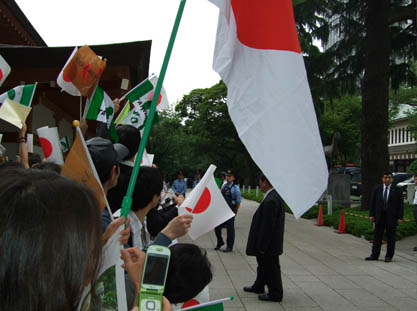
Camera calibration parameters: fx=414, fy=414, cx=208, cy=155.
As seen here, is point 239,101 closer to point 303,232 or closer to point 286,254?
point 286,254

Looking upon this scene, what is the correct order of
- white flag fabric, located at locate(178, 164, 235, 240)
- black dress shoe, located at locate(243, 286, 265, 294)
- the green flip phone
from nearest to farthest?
the green flip phone
white flag fabric, located at locate(178, 164, 235, 240)
black dress shoe, located at locate(243, 286, 265, 294)

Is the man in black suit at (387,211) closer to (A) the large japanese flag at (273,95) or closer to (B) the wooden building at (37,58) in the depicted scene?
(B) the wooden building at (37,58)

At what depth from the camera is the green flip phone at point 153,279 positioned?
117 cm

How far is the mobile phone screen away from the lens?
120 centimetres

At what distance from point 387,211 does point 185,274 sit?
24.0ft

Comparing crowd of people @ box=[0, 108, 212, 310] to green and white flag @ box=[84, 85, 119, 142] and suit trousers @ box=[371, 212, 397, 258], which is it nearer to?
green and white flag @ box=[84, 85, 119, 142]

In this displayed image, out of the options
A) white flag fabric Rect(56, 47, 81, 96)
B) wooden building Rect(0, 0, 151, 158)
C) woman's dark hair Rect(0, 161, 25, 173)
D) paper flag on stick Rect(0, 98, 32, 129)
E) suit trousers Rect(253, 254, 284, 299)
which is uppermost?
wooden building Rect(0, 0, 151, 158)

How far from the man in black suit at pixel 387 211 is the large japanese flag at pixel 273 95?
6.87 meters

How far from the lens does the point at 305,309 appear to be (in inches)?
208

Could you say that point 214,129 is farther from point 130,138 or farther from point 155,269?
point 155,269

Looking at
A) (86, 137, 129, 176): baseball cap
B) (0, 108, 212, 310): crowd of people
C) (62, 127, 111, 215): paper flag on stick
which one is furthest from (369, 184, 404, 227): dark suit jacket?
(0, 108, 212, 310): crowd of people

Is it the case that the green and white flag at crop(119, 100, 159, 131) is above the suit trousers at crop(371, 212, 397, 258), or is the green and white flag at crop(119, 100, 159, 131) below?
above

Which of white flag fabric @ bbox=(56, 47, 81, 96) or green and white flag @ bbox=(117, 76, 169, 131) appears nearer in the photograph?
white flag fabric @ bbox=(56, 47, 81, 96)

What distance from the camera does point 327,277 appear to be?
23.4 feet
